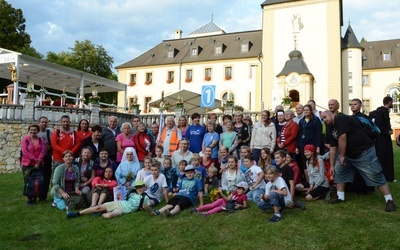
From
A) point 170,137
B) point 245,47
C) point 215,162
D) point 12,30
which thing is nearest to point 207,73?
point 245,47

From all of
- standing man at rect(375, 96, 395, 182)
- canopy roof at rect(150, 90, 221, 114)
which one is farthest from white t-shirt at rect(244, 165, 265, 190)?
canopy roof at rect(150, 90, 221, 114)

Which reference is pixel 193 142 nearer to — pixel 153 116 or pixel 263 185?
pixel 263 185

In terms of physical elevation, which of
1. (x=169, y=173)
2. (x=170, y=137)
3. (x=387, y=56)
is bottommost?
(x=169, y=173)

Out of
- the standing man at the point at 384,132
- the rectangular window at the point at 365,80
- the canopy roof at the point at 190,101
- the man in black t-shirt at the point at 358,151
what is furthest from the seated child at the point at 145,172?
the rectangular window at the point at 365,80

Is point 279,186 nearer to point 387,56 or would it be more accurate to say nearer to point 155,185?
point 155,185

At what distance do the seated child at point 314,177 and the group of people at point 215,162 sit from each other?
0.7 inches

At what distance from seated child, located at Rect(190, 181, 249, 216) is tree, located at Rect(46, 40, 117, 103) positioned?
40482mm

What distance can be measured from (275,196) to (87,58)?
43.3 m

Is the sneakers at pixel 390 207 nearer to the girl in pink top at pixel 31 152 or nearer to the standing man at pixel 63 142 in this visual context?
the standing man at pixel 63 142

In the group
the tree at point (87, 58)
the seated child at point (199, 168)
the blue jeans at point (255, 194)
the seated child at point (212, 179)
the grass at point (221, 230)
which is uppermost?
the tree at point (87, 58)

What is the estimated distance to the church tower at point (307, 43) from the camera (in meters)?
33.7

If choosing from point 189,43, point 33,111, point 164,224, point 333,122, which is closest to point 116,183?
point 164,224

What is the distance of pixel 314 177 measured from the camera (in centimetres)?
716

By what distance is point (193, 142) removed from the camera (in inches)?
354
